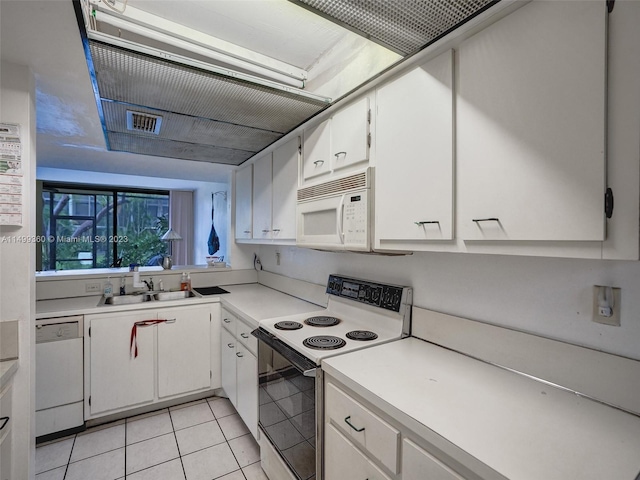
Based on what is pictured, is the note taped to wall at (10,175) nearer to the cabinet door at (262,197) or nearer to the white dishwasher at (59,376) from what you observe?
the white dishwasher at (59,376)

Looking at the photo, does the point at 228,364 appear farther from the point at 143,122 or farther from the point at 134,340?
the point at 143,122

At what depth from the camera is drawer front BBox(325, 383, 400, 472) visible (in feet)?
3.20

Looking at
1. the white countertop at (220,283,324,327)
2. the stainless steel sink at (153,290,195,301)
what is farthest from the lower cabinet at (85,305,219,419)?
the stainless steel sink at (153,290,195,301)

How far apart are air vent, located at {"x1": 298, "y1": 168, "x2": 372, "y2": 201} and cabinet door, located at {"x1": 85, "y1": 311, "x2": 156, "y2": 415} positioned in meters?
1.63

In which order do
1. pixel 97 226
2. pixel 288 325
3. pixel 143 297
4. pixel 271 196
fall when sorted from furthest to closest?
1. pixel 97 226
2. pixel 143 297
3. pixel 271 196
4. pixel 288 325

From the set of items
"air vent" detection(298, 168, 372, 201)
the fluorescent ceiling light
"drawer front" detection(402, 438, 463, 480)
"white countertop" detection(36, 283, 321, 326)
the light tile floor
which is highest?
the fluorescent ceiling light

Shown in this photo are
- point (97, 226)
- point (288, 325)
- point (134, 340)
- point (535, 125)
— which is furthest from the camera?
point (97, 226)

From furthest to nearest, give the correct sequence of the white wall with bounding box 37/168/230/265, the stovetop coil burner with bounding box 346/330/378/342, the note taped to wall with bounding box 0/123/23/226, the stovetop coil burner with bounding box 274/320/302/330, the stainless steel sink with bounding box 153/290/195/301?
the white wall with bounding box 37/168/230/265
the stainless steel sink with bounding box 153/290/195/301
the stovetop coil burner with bounding box 274/320/302/330
the stovetop coil burner with bounding box 346/330/378/342
the note taped to wall with bounding box 0/123/23/226

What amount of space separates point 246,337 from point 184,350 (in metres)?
0.83

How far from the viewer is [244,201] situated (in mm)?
3096

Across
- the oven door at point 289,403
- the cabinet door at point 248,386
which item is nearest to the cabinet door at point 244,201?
the cabinet door at point 248,386

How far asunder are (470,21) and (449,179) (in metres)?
0.52

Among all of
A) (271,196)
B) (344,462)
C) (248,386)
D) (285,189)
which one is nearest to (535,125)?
(344,462)

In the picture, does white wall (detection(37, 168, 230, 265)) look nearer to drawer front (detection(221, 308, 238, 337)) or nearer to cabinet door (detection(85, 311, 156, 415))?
drawer front (detection(221, 308, 238, 337))
